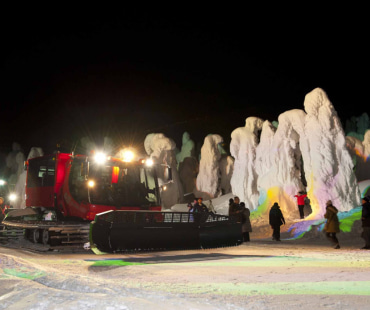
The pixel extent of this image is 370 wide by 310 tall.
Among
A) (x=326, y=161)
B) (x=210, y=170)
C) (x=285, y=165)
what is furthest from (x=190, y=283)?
(x=210, y=170)

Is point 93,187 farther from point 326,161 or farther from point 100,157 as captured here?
point 326,161

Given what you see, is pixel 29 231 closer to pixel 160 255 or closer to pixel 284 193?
pixel 160 255

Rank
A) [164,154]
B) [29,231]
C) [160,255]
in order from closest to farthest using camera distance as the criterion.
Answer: [160,255] < [29,231] < [164,154]

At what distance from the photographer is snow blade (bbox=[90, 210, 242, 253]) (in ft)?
35.0

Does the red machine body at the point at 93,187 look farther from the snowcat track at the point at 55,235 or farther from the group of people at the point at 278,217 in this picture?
the group of people at the point at 278,217

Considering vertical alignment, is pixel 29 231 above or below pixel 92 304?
above

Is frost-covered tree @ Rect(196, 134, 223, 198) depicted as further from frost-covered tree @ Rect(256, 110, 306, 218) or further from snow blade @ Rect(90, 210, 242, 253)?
snow blade @ Rect(90, 210, 242, 253)

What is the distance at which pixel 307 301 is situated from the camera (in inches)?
208

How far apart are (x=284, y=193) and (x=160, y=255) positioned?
60.7ft

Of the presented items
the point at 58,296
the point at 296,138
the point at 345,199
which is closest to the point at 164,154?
the point at 296,138

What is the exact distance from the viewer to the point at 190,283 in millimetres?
6766

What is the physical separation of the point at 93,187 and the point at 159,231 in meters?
2.68

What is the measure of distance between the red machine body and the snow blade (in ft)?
3.89

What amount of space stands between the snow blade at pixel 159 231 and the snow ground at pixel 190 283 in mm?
490
